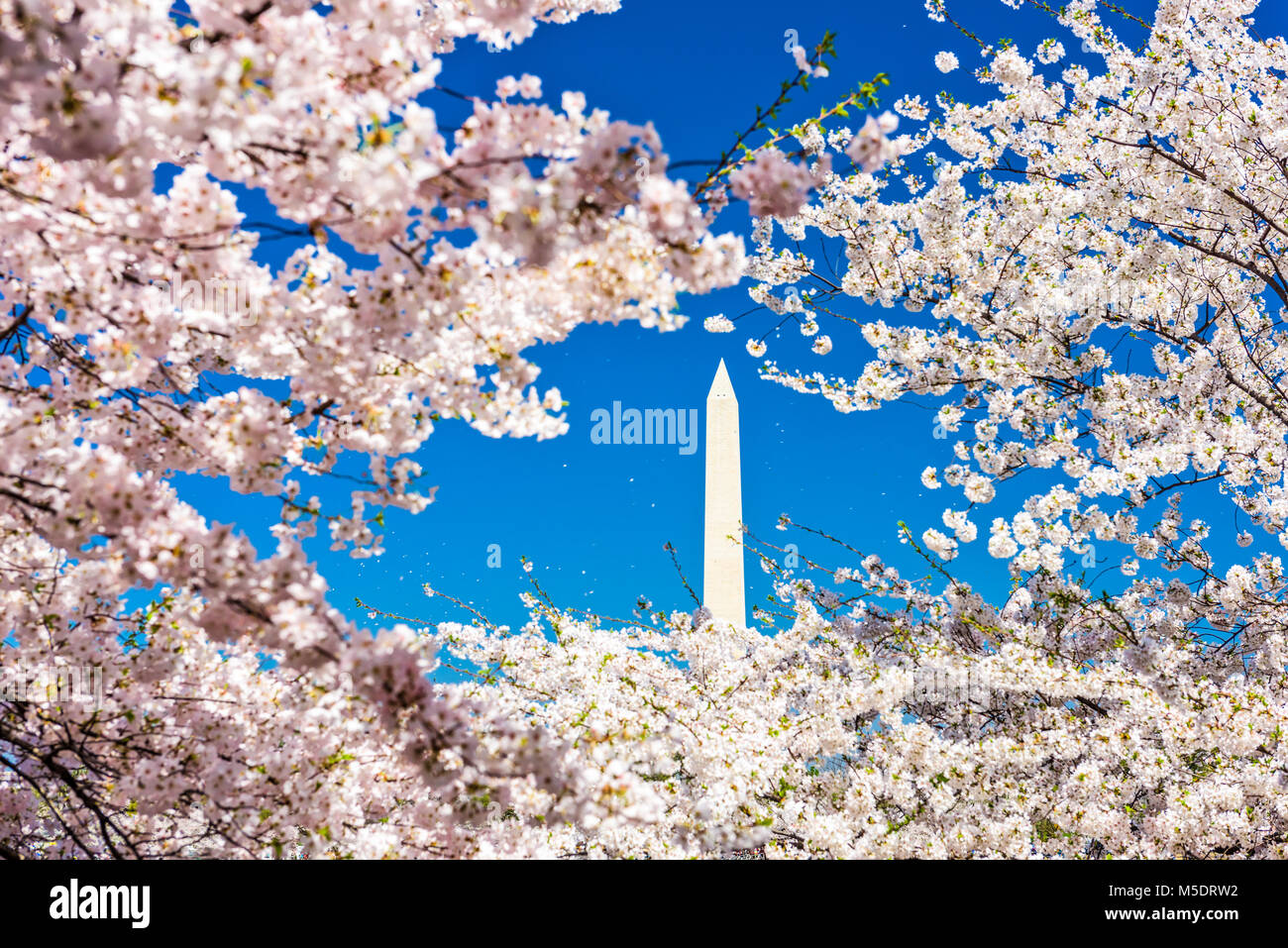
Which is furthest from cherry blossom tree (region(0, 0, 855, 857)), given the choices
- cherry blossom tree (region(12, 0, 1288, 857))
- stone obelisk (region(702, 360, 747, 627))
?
stone obelisk (region(702, 360, 747, 627))

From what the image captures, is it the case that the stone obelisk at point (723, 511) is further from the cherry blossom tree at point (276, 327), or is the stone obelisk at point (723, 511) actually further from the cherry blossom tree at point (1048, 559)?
the cherry blossom tree at point (276, 327)

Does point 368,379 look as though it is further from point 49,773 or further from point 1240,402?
point 1240,402

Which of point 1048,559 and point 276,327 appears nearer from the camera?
point 276,327

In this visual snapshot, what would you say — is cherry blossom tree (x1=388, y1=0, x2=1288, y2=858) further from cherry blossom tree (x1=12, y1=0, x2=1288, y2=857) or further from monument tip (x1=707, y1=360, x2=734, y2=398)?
monument tip (x1=707, y1=360, x2=734, y2=398)

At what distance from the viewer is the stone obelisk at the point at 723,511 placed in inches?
451

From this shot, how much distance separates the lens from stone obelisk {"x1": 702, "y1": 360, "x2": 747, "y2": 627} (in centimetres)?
1146

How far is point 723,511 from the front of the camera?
11711 mm

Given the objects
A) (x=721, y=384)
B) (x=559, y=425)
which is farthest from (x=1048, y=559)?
(x=721, y=384)

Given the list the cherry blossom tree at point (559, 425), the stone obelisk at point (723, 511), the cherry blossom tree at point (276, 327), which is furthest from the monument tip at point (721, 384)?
the cherry blossom tree at point (276, 327)

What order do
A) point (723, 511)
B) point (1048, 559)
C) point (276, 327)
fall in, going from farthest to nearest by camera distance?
point (723, 511)
point (1048, 559)
point (276, 327)

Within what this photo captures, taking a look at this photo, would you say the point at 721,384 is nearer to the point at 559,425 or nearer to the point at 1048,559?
the point at 1048,559

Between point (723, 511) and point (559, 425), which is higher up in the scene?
point (723, 511)
